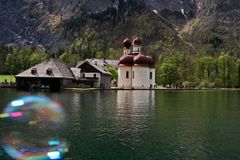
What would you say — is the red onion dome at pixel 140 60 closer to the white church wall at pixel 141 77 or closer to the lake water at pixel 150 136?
the white church wall at pixel 141 77

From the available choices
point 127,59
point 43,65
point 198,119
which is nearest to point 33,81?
point 43,65

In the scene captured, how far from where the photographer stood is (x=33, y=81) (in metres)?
150

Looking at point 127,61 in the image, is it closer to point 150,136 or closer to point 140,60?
point 140,60

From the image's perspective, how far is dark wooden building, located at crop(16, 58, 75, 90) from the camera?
14450 cm

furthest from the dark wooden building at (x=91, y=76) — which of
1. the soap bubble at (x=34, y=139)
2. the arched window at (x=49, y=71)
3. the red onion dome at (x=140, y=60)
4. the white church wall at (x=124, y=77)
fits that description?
the soap bubble at (x=34, y=139)

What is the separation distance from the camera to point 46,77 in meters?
144

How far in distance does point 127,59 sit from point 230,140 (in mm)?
148193

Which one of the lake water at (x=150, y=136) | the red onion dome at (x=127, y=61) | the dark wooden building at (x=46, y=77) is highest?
the red onion dome at (x=127, y=61)

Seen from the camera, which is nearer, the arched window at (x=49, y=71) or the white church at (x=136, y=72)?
the arched window at (x=49, y=71)

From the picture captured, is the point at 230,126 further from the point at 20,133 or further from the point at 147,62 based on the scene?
the point at 147,62

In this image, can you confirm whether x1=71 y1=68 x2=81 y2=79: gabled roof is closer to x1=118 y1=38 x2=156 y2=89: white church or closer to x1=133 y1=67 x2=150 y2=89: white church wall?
x1=118 y1=38 x2=156 y2=89: white church

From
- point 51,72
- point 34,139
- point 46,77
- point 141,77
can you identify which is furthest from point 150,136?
point 141,77

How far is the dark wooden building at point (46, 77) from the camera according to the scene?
5689 inches

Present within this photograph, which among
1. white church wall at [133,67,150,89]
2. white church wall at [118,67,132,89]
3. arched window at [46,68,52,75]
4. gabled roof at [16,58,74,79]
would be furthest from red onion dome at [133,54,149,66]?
arched window at [46,68,52,75]
